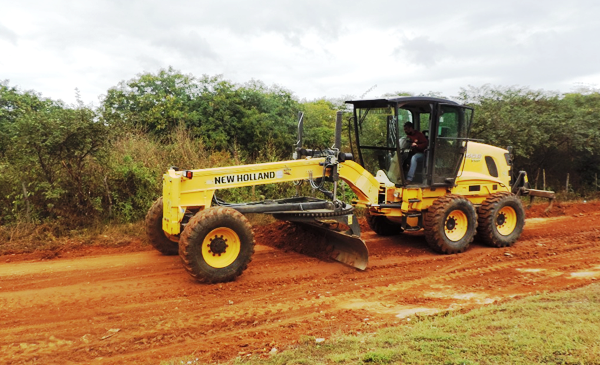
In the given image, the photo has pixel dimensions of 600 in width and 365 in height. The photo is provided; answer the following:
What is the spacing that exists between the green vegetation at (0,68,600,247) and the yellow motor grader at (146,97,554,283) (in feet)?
6.19

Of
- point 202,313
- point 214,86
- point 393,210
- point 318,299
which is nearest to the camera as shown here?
point 202,313

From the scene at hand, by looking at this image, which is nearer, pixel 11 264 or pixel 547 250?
pixel 11 264

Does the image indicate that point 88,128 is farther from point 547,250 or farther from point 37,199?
point 547,250

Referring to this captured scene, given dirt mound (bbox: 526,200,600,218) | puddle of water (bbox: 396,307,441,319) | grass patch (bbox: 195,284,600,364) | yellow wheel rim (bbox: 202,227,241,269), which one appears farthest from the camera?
dirt mound (bbox: 526,200,600,218)

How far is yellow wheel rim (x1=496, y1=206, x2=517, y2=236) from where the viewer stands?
967cm

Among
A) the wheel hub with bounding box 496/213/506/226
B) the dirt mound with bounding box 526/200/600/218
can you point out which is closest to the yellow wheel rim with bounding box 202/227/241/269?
the wheel hub with bounding box 496/213/506/226

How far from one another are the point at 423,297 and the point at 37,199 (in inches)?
300

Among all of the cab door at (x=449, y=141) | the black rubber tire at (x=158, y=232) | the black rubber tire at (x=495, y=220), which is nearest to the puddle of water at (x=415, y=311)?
the cab door at (x=449, y=141)

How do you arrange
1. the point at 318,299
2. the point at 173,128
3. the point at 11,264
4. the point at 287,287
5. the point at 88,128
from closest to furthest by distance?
1. the point at 318,299
2. the point at 287,287
3. the point at 11,264
4. the point at 88,128
5. the point at 173,128

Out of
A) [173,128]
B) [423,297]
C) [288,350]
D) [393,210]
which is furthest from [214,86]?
[288,350]

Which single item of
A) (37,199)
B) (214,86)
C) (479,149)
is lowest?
(37,199)

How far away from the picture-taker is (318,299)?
638 centimetres

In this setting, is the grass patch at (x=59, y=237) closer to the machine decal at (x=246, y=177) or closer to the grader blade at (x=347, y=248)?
the machine decal at (x=246, y=177)

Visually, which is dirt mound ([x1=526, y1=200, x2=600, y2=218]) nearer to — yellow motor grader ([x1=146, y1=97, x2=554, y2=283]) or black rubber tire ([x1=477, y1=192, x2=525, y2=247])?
yellow motor grader ([x1=146, y1=97, x2=554, y2=283])
